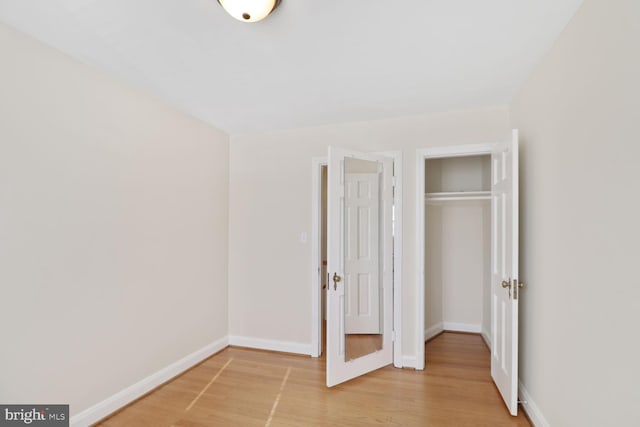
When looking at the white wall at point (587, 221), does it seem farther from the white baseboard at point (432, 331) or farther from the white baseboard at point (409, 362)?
the white baseboard at point (432, 331)

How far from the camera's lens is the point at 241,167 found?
153 inches

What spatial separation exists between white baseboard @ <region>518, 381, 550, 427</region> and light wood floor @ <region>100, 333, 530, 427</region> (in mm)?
72

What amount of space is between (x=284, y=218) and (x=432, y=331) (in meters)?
2.38

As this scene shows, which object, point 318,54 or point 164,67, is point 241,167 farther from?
point 318,54

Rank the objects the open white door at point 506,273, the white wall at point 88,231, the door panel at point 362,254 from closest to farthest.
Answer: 1. the white wall at point 88,231
2. the open white door at point 506,273
3. the door panel at point 362,254

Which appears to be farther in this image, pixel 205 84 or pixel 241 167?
pixel 241 167

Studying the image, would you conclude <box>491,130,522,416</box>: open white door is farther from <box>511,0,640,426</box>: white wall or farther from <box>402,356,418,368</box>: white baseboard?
<box>402,356,418,368</box>: white baseboard

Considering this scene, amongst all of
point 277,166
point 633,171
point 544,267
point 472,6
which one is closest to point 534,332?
point 544,267

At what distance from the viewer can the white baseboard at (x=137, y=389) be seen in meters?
2.24

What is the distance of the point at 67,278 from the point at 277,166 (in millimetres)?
2212

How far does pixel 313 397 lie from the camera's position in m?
2.69

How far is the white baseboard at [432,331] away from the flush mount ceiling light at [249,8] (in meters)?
3.77

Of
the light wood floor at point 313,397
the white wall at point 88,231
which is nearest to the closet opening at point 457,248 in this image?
the light wood floor at point 313,397

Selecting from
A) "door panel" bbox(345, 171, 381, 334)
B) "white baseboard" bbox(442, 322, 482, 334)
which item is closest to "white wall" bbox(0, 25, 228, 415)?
"door panel" bbox(345, 171, 381, 334)
